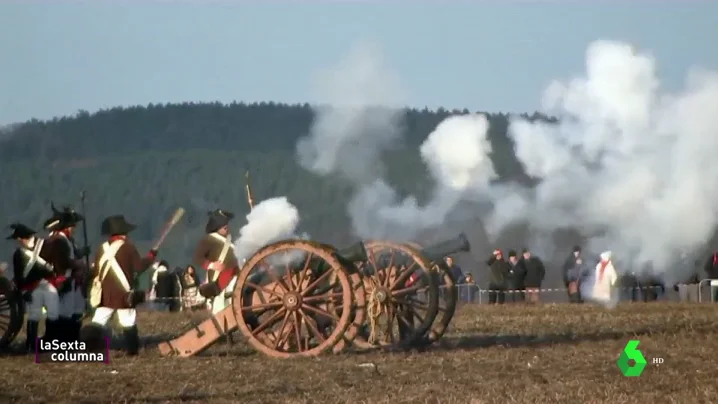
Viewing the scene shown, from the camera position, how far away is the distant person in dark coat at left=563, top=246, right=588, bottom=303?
25.8 metres

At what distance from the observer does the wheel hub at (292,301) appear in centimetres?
1417

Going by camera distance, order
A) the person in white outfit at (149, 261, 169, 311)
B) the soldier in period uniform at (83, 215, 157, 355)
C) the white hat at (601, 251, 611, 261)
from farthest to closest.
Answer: the person in white outfit at (149, 261, 169, 311)
the white hat at (601, 251, 611, 261)
the soldier in period uniform at (83, 215, 157, 355)

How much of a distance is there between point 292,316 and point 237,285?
0.58 meters

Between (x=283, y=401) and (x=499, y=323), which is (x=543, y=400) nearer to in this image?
(x=283, y=401)

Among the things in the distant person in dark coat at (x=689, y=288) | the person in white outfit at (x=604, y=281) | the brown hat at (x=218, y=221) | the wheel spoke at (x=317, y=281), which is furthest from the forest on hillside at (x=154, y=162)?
the wheel spoke at (x=317, y=281)

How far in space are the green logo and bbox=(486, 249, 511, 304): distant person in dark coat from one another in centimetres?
1268

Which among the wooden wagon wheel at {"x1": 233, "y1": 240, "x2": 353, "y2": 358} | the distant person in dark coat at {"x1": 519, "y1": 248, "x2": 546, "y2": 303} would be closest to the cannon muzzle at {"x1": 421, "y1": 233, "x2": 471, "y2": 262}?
the wooden wagon wheel at {"x1": 233, "y1": 240, "x2": 353, "y2": 358}

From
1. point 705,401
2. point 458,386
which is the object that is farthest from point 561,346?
point 705,401

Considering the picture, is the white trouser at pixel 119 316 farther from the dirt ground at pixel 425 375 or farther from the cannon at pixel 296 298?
the cannon at pixel 296 298

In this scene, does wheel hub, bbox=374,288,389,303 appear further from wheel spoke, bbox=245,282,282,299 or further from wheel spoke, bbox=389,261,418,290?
Answer: wheel spoke, bbox=245,282,282,299

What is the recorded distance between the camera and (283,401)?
10766mm

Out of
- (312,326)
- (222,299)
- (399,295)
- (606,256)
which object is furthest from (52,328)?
(606,256)

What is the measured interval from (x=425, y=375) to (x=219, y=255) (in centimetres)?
443

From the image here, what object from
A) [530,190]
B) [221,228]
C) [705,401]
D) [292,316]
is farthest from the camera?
[530,190]
